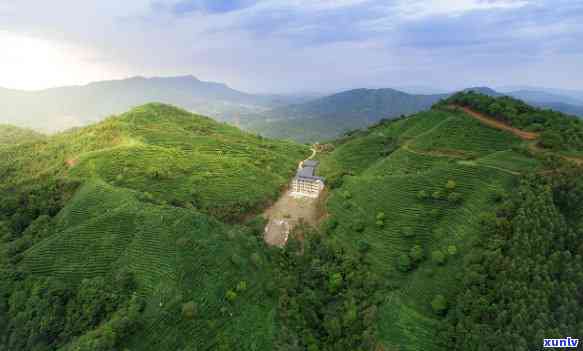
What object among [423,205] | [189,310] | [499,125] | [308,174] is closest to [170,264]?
[189,310]

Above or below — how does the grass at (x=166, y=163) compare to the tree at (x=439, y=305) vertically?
above

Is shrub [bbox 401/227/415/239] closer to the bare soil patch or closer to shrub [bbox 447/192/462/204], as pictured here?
shrub [bbox 447/192/462/204]

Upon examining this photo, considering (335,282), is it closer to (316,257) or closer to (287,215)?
(316,257)

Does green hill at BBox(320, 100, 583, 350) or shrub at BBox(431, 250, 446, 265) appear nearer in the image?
green hill at BBox(320, 100, 583, 350)

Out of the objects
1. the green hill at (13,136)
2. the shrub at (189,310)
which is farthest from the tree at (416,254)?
the green hill at (13,136)

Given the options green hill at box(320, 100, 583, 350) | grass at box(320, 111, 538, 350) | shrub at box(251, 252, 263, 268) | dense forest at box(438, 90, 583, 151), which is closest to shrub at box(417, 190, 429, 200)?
green hill at box(320, 100, 583, 350)

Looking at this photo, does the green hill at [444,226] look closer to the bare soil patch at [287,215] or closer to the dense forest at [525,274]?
the dense forest at [525,274]
